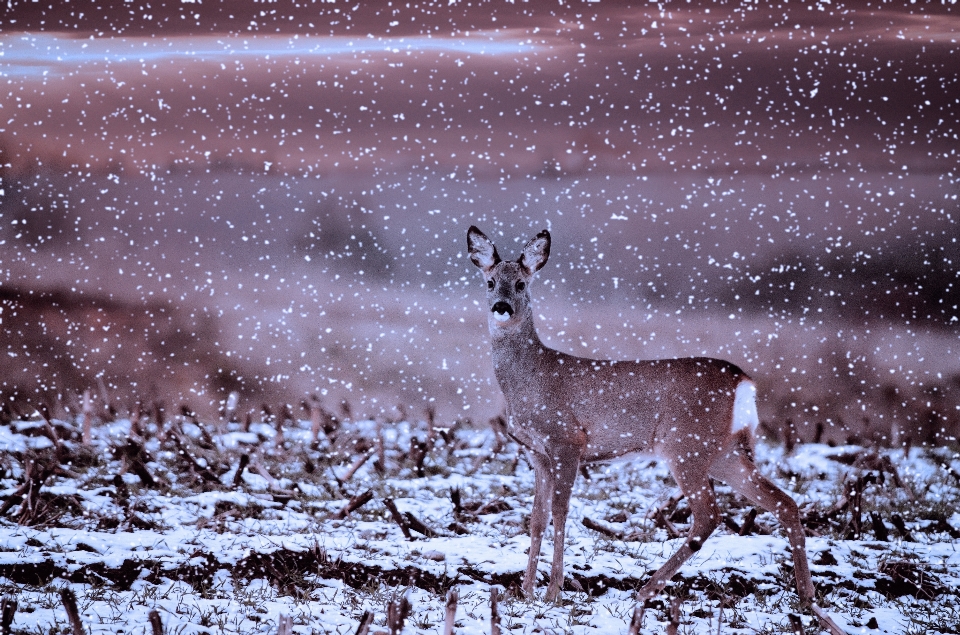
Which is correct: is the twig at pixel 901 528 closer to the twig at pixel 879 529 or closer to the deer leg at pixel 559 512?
the twig at pixel 879 529

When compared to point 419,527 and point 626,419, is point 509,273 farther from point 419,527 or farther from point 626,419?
point 419,527

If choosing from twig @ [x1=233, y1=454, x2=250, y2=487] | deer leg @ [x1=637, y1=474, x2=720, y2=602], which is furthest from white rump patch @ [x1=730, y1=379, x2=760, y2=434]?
twig @ [x1=233, y1=454, x2=250, y2=487]

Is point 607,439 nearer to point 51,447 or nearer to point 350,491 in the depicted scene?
point 350,491

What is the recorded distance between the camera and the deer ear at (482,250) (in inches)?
264

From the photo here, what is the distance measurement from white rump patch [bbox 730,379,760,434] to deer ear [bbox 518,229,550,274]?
1.60 metres

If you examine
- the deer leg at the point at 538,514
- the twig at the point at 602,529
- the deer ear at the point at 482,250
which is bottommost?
the twig at the point at 602,529

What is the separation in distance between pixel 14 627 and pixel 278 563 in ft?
5.12

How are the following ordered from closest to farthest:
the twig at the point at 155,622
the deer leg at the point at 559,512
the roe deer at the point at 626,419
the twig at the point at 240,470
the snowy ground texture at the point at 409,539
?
the twig at the point at 155,622 → the snowy ground texture at the point at 409,539 → the deer leg at the point at 559,512 → the roe deer at the point at 626,419 → the twig at the point at 240,470

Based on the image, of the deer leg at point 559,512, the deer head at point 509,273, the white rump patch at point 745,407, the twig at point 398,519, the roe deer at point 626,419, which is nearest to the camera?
the deer leg at point 559,512

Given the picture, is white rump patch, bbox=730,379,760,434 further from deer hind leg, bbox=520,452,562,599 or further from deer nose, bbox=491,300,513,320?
deer nose, bbox=491,300,513,320

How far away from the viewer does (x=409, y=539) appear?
6.31 meters

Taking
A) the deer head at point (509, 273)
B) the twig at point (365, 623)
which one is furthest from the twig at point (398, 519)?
the twig at point (365, 623)

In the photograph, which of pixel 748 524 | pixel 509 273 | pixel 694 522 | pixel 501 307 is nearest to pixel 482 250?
pixel 509 273

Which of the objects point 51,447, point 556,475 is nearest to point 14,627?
point 556,475
